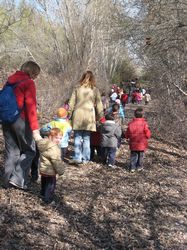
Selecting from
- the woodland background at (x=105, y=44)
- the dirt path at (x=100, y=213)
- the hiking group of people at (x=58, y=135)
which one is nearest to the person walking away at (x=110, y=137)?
the hiking group of people at (x=58, y=135)

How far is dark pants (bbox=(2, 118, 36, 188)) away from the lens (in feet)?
19.2

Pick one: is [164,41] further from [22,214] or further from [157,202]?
[22,214]

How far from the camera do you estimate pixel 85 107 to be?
26.5ft

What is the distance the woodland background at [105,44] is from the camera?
9.48 meters

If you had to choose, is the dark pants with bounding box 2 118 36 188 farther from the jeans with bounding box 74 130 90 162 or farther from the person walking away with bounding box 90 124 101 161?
the person walking away with bounding box 90 124 101 161

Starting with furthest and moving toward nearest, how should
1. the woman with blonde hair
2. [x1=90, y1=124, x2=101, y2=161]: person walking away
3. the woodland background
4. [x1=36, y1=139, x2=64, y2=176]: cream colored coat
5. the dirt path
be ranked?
the woodland background → [x1=90, y1=124, x2=101, y2=161]: person walking away → the woman with blonde hair → [x1=36, y1=139, x2=64, y2=176]: cream colored coat → the dirt path

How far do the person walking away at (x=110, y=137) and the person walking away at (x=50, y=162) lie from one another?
2564 millimetres

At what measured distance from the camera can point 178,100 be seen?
13195mm

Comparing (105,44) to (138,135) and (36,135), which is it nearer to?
(138,135)

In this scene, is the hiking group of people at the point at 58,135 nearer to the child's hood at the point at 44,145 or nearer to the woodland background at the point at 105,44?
the child's hood at the point at 44,145

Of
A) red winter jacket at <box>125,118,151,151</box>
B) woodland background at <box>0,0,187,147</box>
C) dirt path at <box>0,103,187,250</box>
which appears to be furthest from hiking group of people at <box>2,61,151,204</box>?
woodland background at <box>0,0,187,147</box>

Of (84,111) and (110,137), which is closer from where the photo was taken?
(84,111)

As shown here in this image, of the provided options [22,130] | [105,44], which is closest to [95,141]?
[22,130]

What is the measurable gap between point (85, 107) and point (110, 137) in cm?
72
